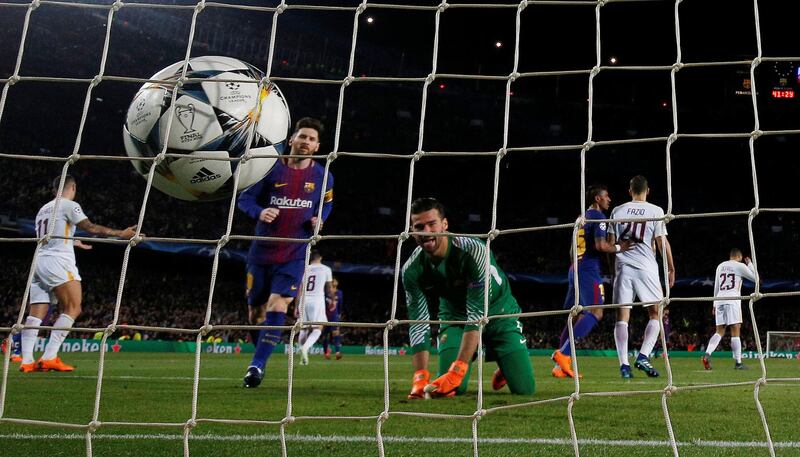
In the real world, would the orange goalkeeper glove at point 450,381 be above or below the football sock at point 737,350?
below

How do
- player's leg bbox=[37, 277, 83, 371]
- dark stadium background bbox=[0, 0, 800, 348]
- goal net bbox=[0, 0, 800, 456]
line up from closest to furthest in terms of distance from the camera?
1. player's leg bbox=[37, 277, 83, 371]
2. goal net bbox=[0, 0, 800, 456]
3. dark stadium background bbox=[0, 0, 800, 348]

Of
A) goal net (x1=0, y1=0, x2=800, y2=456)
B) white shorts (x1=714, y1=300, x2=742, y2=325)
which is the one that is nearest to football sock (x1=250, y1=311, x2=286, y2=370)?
white shorts (x1=714, y1=300, x2=742, y2=325)

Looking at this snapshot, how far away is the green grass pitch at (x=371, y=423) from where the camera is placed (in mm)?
2588

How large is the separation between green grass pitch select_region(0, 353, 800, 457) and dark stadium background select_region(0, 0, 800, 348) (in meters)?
15.3

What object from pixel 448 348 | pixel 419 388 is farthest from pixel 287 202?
pixel 419 388

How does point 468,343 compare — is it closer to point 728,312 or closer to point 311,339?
point 311,339

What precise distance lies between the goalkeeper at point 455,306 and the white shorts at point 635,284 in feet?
7.27

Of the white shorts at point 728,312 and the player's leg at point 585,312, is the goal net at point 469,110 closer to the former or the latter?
the white shorts at point 728,312

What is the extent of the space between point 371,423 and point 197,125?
1.52 metres

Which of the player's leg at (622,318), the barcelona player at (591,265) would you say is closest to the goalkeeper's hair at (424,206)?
the barcelona player at (591,265)

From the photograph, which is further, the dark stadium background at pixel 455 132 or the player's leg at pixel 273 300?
the dark stadium background at pixel 455 132

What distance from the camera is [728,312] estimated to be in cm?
1001

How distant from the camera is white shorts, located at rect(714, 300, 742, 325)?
9.77 meters

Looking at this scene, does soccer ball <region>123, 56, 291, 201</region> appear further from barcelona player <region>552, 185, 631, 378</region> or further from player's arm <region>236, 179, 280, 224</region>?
barcelona player <region>552, 185, 631, 378</region>
